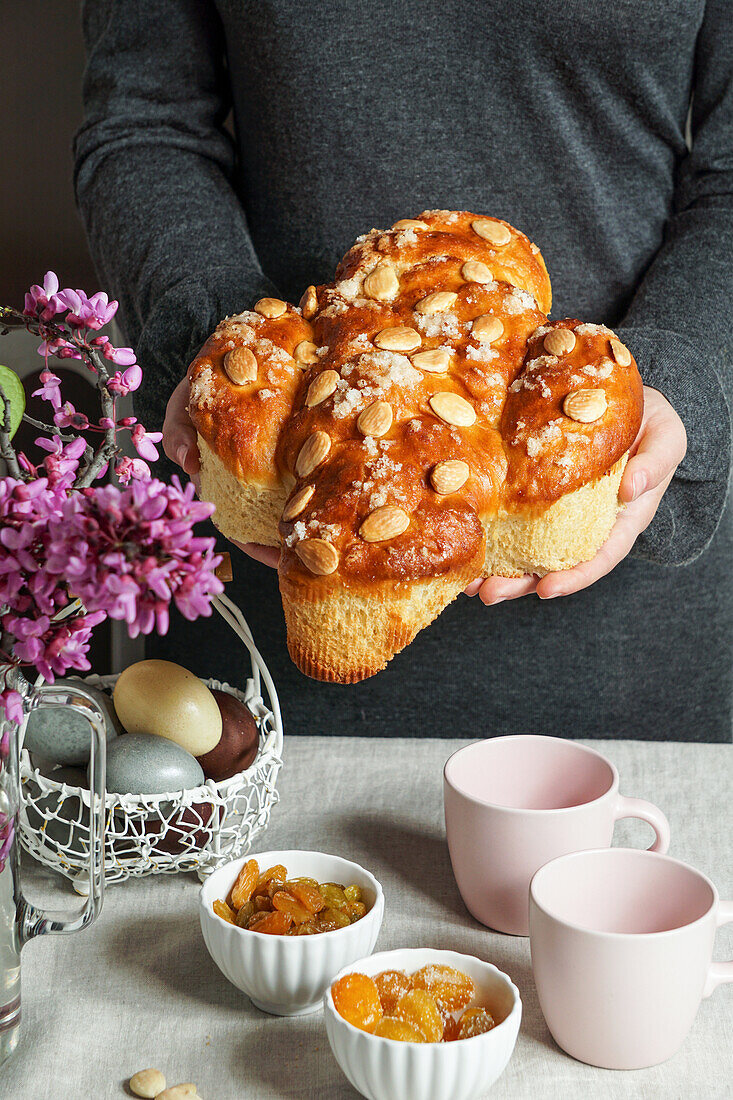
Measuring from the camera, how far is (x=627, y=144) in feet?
3.88

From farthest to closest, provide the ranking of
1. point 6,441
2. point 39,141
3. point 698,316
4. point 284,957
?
1. point 39,141
2. point 698,316
3. point 284,957
4. point 6,441

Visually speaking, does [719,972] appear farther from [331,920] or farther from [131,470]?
[131,470]

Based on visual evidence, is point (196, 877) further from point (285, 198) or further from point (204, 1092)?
point (285, 198)

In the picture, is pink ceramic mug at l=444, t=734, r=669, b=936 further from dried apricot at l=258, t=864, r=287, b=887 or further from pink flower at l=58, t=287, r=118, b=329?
pink flower at l=58, t=287, r=118, b=329

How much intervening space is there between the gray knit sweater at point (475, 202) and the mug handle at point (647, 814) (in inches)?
13.0

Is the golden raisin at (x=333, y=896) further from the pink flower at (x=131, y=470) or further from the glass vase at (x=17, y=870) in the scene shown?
the pink flower at (x=131, y=470)

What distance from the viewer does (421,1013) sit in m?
0.61

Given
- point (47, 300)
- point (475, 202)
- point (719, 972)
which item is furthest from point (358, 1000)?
point (475, 202)

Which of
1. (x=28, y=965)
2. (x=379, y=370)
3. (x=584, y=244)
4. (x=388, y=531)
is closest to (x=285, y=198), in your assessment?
(x=584, y=244)

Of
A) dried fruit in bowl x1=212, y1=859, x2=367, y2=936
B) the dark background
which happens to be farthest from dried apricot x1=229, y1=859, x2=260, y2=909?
the dark background

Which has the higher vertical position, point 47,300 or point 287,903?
point 47,300

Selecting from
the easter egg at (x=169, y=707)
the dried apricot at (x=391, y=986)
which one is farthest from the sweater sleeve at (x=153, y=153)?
the dried apricot at (x=391, y=986)

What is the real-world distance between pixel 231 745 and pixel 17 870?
0.27 metres

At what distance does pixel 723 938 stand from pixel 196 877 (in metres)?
0.43
